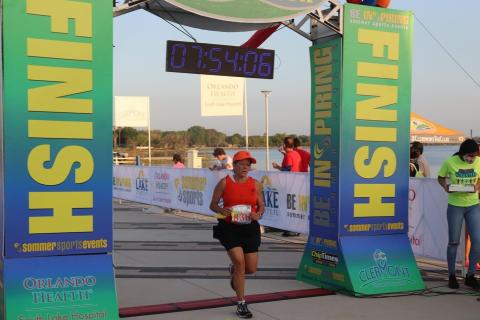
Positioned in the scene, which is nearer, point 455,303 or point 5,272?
point 5,272

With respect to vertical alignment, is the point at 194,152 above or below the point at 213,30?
below

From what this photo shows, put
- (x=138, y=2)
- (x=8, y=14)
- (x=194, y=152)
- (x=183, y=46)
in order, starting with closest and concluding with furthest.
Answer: (x=8, y=14) < (x=138, y=2) < (x=183, y=46) < (x=194, y=152)

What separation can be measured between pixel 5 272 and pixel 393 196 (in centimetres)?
453

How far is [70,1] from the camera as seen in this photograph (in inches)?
216

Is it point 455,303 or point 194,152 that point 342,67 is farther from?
point 194,152

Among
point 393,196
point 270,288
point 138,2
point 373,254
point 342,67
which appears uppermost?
point 138,2

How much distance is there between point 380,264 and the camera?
7266 millimetres

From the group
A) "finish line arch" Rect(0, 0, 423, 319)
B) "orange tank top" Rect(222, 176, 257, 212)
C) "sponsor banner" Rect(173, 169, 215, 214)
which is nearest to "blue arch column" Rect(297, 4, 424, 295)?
"finish line arch" Rect(0, 0, 423, 319)

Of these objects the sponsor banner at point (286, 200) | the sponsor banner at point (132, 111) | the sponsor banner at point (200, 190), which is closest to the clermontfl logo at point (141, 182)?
the sponsor banner at point (200, 190)

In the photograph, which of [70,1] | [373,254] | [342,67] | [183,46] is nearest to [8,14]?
[70,1]

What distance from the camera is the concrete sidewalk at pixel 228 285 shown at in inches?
249

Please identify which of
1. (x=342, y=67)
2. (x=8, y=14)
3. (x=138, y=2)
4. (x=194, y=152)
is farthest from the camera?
(x=194, y=152)

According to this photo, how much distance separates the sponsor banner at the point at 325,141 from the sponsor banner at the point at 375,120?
99mm

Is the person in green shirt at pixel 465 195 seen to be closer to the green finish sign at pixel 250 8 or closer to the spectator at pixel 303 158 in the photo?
the green finish sign at pixel 250 8
